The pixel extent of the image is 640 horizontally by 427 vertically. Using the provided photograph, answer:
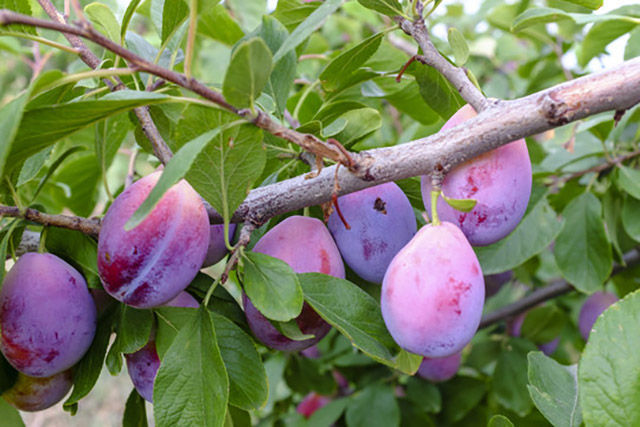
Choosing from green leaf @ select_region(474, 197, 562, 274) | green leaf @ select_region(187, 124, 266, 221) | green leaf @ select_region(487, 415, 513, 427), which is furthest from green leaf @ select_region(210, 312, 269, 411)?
green leaf @ select_region(474, 197, 562, 274)

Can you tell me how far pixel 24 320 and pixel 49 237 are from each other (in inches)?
4.9

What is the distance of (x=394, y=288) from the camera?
0.52m

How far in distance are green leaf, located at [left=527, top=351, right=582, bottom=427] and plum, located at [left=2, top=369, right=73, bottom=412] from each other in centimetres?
57

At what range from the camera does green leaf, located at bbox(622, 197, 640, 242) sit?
94cm

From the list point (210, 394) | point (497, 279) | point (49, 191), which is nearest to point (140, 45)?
point (49, 191)

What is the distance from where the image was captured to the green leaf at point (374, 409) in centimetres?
113

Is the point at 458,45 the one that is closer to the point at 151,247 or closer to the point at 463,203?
the point at 463,203

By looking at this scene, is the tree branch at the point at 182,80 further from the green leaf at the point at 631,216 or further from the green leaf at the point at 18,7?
the green leaf at the point at 631,216

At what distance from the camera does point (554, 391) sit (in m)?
0.60

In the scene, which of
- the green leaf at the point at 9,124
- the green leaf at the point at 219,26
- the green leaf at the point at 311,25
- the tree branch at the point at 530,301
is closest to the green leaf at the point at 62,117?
the green leaf at the point at 9,124

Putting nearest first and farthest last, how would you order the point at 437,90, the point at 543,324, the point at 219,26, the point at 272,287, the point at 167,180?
the point at 167,180
the point at 272,287
the point at 437,90
the point at 219,26
the point at 543,324

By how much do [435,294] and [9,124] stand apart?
1.27 feet

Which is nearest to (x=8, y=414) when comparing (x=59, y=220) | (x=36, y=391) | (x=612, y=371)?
(x=36, y=391)

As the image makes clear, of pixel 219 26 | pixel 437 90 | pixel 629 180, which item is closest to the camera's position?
pixel 437 90
